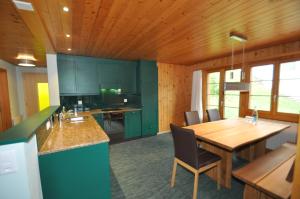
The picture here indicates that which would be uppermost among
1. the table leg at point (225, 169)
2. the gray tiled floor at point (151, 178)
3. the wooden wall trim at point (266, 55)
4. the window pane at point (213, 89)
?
the wooden wall trim at point (266, 55)

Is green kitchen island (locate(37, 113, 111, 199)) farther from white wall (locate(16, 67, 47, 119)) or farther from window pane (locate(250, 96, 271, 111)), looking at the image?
white wall (locate(16, 67, 47, 119))

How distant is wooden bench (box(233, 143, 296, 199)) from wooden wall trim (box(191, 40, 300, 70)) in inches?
78.2

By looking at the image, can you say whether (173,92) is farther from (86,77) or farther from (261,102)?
(86,77)

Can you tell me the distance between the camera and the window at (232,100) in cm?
387

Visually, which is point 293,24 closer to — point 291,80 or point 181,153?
point 291,80

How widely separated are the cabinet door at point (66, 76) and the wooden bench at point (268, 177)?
12.0 ft

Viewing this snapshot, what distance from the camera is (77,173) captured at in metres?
1.50

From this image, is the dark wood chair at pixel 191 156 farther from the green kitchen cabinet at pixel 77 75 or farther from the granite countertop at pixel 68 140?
the green kitchen cabinet at pixel 77 75

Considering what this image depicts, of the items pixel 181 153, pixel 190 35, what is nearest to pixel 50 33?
pixel 190 35

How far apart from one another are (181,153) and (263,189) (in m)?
0.91

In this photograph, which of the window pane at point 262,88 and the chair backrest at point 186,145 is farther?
the window pane at point 262,88

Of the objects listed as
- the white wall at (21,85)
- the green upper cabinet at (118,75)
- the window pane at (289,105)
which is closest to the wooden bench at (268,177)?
the window pane at (289,105)

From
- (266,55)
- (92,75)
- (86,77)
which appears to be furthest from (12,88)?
(266,55)

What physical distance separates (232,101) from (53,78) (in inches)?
179
